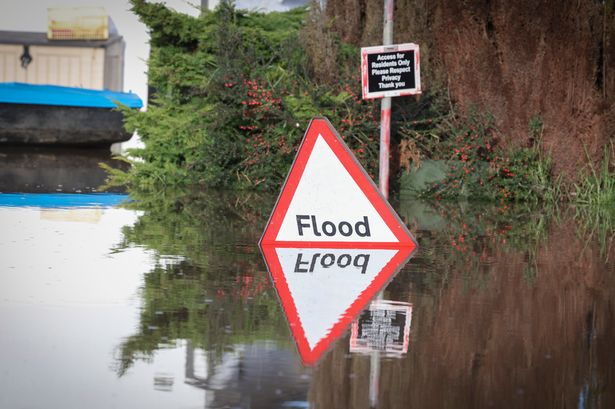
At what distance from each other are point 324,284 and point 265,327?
1.61m

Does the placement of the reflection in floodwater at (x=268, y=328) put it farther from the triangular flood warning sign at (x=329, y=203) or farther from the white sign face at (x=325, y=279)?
the triangular flood warning sign at (x=329, y=203)

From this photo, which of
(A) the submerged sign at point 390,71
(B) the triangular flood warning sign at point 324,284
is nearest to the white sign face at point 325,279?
(B) the triangular flood warning sign at point 324,284

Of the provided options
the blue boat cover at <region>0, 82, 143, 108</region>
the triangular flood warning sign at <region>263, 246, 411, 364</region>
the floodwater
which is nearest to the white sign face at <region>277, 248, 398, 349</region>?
the triangular flood warning sign at <region>263, 246, 411, 364</region>

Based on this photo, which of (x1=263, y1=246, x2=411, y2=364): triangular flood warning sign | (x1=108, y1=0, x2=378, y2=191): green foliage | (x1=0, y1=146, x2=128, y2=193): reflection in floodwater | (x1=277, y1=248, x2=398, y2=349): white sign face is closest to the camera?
(x1=263, y1=246, x2=411, y2=364): triangular flood warning sign

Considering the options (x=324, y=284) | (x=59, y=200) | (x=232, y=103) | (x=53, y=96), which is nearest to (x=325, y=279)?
(x=324, y=284)

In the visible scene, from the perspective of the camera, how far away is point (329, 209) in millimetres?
8977

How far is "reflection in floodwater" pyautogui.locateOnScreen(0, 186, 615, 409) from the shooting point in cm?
427

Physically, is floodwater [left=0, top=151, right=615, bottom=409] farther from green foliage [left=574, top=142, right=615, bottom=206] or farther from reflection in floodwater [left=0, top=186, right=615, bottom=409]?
green foliage [left=574, top=142, right=615, bottom=206]

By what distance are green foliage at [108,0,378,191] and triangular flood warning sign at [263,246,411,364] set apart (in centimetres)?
777

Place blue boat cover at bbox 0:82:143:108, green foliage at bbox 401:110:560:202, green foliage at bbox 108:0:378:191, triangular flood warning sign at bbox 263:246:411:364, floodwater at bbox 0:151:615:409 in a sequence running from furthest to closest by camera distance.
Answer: blue boat cover at bbox 0:82:143:108, green foliage at bbox 108:0:378:191, green foliage at bbox 401:110:560:202, triangular flood warning sign at bbox 263:246:411:364, floodwater at bbox 0:151:615:409

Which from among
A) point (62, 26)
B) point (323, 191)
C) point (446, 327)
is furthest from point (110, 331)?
point (62, 26)

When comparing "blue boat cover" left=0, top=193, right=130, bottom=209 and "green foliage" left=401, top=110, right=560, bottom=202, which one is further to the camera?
"green foliage" left=401, top=110, right=560, bottom=202

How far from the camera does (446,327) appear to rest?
572cm

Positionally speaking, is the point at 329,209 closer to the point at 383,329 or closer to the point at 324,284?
the point at 324,284
